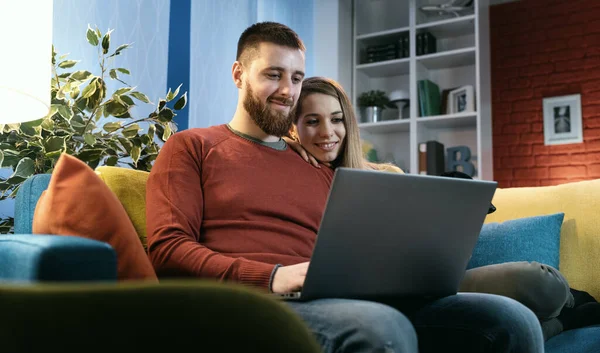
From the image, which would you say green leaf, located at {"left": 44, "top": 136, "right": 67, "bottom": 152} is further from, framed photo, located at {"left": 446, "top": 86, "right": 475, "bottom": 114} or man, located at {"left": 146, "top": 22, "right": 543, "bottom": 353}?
framed photo, located at {"left": 446, "top": 86, "right": 475, "bottom": 114}

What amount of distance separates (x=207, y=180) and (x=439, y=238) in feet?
1.97

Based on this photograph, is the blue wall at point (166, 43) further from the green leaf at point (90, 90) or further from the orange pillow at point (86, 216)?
the orange pillow at point (86, 216)

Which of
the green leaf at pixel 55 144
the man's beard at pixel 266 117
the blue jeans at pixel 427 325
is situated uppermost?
the man's beard at pixel 266 117

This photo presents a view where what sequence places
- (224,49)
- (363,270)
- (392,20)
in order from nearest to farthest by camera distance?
1. (363,270)
2. (224,49)
3. (392,20)

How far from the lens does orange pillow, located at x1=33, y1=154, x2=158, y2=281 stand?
3.63ft

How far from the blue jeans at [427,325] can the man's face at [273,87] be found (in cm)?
62

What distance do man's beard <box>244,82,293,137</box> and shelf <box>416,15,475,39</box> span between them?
311cm

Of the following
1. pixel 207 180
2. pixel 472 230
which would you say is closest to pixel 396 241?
pixel 472 230

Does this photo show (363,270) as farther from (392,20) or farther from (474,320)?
(392,20)

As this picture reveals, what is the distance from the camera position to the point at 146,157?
211 centimetres

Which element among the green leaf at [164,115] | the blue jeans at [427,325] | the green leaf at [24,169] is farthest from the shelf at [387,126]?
the blue jeans at [427,325]

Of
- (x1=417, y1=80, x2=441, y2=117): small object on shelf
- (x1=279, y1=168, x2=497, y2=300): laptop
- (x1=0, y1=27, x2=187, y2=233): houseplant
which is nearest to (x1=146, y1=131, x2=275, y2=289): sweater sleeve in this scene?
(x1=279, y1=168, x2=497, y2=300): laptop

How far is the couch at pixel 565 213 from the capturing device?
1.45 m

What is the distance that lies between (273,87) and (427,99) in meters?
3.00
